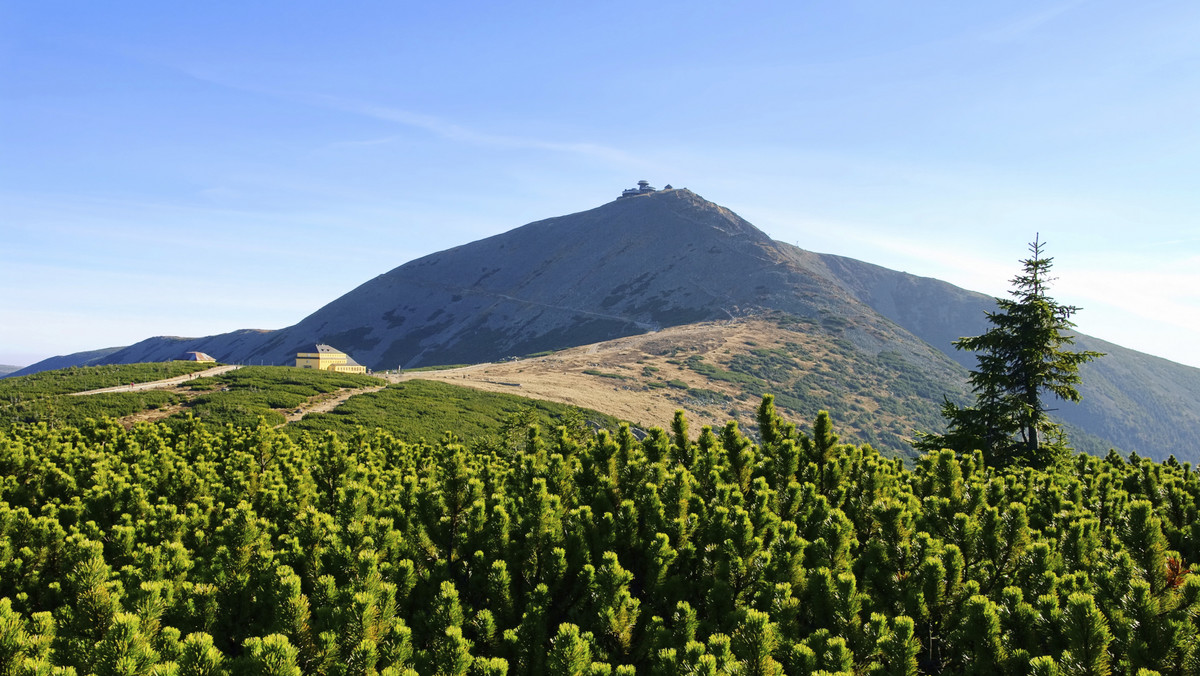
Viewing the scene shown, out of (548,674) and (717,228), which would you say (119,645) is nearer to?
(548,674)

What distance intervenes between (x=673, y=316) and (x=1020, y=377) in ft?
415

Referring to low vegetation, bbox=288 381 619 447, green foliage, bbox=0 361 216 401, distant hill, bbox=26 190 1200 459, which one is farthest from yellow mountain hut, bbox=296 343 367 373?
distant hill, bbox=26 190 1200 459

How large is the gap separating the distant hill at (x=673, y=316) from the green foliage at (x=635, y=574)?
117 meters

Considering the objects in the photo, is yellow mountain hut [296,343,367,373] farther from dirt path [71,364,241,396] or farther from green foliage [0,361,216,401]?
dirt path [71,364,241,396]

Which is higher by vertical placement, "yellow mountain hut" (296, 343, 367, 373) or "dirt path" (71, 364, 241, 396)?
"yellow mountain hut" (296, 343, 367, 373)

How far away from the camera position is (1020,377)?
2252 cm

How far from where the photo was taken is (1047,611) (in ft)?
16.7

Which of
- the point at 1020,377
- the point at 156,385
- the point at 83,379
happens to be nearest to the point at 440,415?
the point at 156,385

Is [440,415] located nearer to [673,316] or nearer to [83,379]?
[83,379]

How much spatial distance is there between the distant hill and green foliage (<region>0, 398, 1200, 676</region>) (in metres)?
117

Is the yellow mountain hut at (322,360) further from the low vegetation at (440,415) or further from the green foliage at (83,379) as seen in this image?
the low vegetation at (440,415)

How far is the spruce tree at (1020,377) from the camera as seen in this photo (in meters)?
21.4

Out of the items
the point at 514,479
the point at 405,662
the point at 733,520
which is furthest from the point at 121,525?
the point at 733,520

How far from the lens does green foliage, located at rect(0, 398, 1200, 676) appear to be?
478cm
